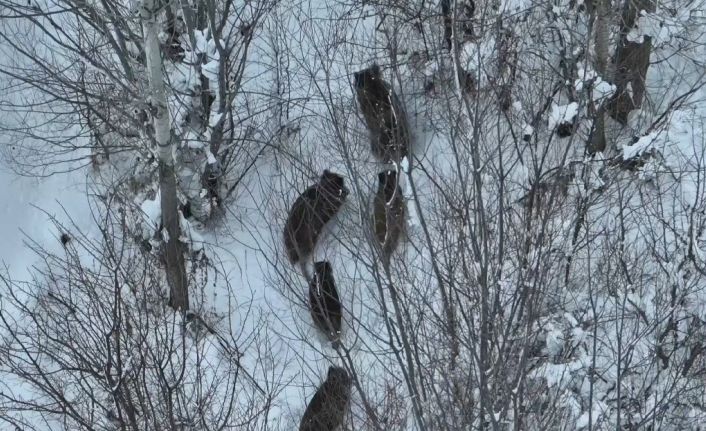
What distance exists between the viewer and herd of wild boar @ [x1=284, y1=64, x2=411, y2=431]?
33.6ft

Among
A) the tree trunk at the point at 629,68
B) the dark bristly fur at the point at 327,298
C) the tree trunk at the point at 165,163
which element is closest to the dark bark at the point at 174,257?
the tree trunk at the point at 165,163

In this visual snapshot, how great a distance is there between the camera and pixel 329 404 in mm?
10188

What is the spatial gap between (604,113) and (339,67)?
133 inches

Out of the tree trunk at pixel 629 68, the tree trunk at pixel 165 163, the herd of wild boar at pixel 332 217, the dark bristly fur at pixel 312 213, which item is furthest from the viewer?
the tree trunk at pixel 629 68

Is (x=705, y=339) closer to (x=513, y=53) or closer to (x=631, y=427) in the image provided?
(x=631, y=427)

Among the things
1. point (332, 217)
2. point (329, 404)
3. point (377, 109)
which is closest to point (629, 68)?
point (377, 109)

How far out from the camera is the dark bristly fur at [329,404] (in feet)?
33.2

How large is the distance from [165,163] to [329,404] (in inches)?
128

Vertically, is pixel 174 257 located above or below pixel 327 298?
above

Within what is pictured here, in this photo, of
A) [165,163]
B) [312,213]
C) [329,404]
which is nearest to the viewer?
[329,404]

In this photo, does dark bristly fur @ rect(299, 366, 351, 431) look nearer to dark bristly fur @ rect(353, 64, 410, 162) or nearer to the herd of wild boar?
the herd of wild boar

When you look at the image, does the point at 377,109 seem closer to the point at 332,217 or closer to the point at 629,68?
the point at 332,217

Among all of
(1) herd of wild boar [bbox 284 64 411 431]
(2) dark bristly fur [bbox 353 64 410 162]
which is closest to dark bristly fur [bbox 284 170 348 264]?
(1) herd of wild boar [bbox 284 64 411 431]

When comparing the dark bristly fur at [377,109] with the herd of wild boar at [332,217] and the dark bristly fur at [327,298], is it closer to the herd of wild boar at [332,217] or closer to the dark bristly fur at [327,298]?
the herd of wild boar at [332,217]
